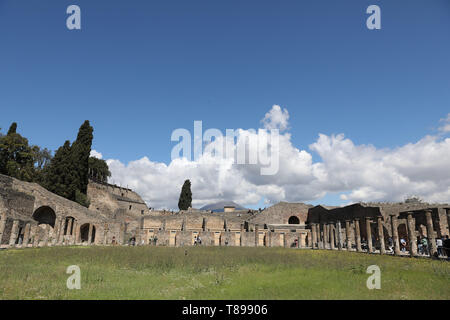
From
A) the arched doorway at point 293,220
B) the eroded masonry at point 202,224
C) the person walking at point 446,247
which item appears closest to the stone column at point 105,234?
the eroded masonry at point 202,224

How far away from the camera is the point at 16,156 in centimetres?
4072

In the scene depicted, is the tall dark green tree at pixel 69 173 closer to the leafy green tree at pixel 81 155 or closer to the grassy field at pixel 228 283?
the leafy green tree at pixel 81 155

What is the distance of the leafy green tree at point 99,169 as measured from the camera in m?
59.6

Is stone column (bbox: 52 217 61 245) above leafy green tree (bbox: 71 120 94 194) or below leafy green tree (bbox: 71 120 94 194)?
below

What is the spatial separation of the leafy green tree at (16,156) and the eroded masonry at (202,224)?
8094 mm

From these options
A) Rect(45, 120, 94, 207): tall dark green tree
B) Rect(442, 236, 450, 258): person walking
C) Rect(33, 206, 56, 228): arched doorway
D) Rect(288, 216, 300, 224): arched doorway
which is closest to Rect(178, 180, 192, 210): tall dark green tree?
Rect(45, 120, 94, 207): tall dark green tree

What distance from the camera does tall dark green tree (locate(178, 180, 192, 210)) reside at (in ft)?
193

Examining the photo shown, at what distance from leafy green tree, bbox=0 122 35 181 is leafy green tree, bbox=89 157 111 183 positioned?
54.8 ft

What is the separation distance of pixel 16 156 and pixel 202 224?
97.0 ft

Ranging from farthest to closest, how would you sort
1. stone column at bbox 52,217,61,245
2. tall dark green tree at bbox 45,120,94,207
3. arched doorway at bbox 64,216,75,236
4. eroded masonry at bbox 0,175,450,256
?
1. tall dark green tree at bbox 45,120,94,207
2. arched doorway at bbox 64,216,75,236
3. stone column at bbox 52,217,61,245
4. eroded masonry at bbox 0,175,450,256

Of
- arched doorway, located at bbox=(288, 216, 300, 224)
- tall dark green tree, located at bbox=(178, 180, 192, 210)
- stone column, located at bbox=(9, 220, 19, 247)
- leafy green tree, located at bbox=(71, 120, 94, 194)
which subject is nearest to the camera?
stone column, located at bbox=(9, 220, 19, 247)

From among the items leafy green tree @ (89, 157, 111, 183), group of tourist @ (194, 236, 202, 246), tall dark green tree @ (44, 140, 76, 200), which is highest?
leafy green tree @ (89, 157, 111, 183)

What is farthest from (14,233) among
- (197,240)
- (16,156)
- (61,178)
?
(16,156)

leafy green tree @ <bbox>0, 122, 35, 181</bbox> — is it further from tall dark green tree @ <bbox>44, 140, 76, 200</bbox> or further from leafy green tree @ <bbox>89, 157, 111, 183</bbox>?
leafy green tree @ <bbox>89, 157, 111, 183</bbox>
